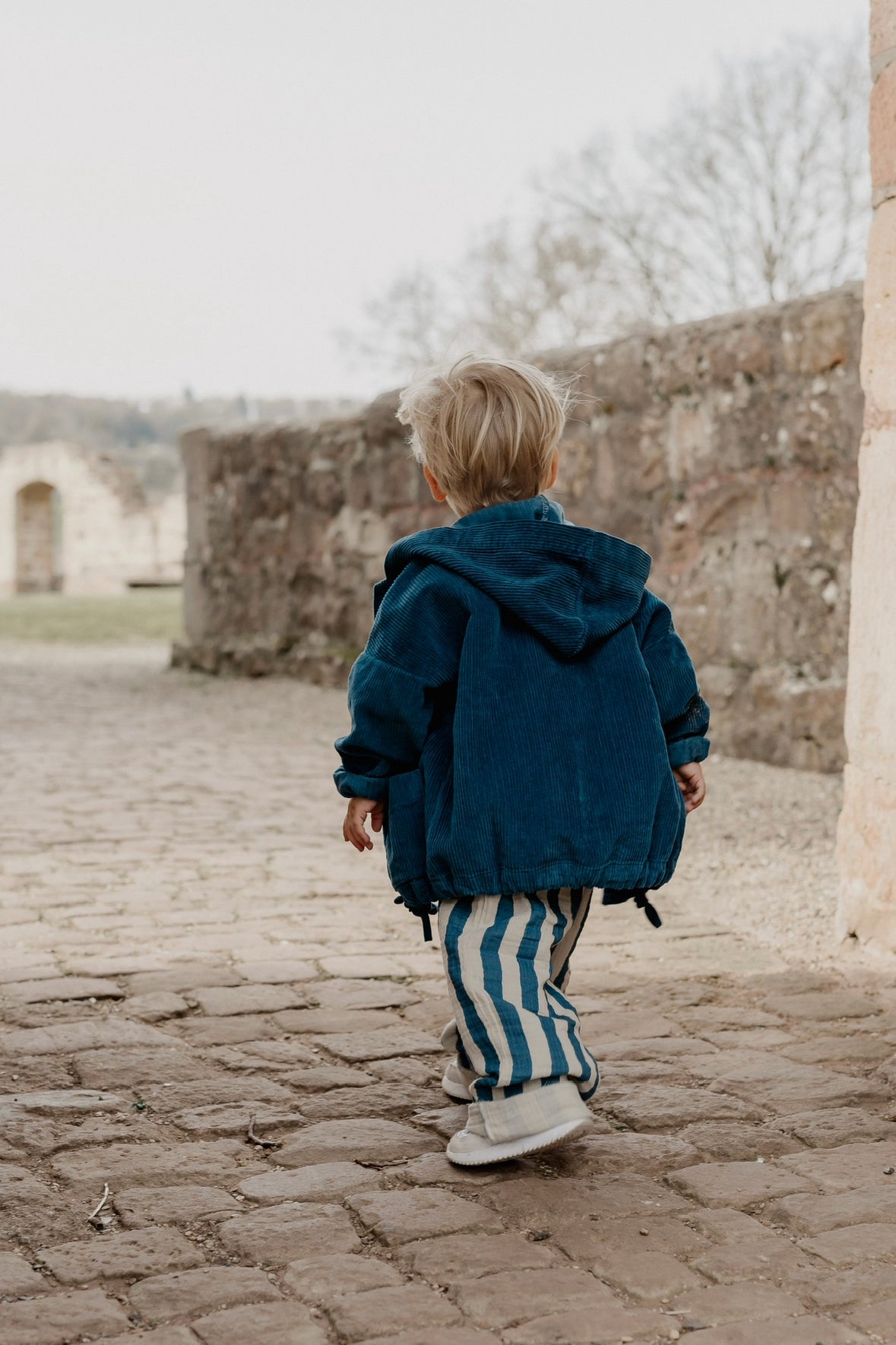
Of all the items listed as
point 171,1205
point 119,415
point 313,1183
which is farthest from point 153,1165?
point 119,415

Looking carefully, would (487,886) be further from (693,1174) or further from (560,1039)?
(693,1174)

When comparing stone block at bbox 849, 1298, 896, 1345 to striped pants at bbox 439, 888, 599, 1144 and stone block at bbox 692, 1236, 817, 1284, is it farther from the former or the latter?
striped pants at bbox 439, 888, 599, 1144

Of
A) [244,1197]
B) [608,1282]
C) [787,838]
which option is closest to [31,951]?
[244,1197]

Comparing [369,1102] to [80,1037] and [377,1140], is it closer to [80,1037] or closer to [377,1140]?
[377,1140]

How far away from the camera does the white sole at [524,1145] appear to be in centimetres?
212

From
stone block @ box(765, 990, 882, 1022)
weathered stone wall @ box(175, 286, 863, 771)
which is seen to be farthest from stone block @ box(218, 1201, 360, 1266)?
weathered stone wall @ box(175, 286, 863, 771)

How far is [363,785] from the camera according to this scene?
224 cm

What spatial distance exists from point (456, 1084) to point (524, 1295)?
Answer: 2.46ft

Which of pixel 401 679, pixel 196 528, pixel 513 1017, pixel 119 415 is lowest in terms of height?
pixel 513 1017

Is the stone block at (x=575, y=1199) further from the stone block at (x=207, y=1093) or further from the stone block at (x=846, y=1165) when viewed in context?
the stone block at (x=207, y=1093)

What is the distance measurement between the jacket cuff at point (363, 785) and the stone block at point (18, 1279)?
0.81 meters

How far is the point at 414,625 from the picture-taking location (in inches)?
87.3

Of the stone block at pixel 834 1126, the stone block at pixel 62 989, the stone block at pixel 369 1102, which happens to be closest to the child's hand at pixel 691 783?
the stone block at pixel 834 1126

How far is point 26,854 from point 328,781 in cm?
182
